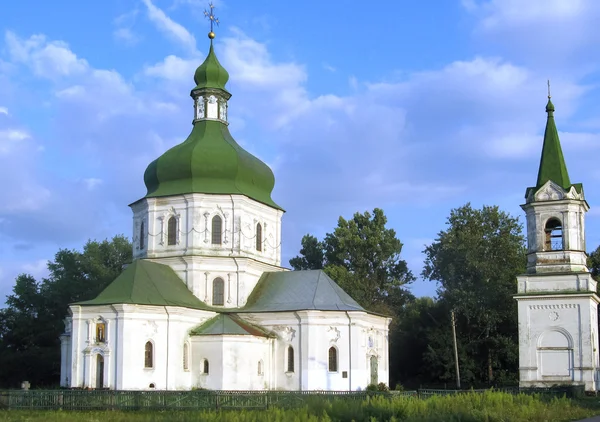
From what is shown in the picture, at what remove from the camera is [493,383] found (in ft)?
159

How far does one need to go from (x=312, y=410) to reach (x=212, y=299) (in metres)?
22.0

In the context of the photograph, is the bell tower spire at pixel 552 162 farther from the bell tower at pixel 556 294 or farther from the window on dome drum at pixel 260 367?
the window on dome drum at pixel 260 367

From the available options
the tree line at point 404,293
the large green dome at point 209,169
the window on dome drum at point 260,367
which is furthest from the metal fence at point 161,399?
the tree line at point 404,293

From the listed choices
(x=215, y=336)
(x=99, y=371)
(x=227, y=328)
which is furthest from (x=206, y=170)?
(x=99, y=371)

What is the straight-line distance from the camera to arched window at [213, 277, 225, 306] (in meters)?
41.8

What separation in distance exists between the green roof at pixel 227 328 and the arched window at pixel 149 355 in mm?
2426

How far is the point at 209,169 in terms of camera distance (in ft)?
139

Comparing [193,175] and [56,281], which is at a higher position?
[193,175]

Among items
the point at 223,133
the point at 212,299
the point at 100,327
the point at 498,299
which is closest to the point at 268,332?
the point at 212,299

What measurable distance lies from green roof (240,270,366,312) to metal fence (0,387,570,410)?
11.0 meters

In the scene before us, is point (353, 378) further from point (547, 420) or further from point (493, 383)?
point (547, 420)

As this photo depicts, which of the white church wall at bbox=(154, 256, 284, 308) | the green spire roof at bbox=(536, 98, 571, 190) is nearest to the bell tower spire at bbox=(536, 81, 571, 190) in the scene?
the green spire roof at bbox=(536, 98, 571, 190)

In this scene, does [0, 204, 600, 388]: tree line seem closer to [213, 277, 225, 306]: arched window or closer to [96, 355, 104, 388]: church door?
[213, 277, 225, 306]: arched window

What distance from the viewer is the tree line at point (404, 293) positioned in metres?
49.3
